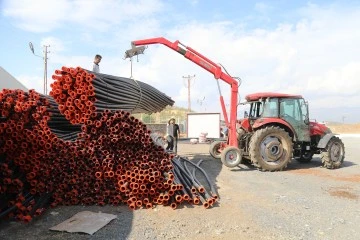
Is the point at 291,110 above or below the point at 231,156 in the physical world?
above

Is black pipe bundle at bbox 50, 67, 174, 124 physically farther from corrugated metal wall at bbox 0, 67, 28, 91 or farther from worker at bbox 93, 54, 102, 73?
corrugated metal wall at bbox 0, 67, 28, 91

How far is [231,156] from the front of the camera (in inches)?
411

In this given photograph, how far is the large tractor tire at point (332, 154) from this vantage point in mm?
11031

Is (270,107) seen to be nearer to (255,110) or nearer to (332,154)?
(255,110)

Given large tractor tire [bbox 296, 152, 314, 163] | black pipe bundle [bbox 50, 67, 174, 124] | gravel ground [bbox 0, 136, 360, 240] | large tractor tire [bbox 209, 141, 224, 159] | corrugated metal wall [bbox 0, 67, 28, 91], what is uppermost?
corrugated metal wall [bbox 0, 67, 28, 91]

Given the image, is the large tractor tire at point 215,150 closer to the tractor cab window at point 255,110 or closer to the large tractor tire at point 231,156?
the tractor cab window at point 255,110

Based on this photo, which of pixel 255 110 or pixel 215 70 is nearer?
pixel 215 70

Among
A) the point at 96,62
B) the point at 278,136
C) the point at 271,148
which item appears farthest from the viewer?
the point at 278,136

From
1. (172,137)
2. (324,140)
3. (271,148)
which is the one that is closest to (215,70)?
(271,148)

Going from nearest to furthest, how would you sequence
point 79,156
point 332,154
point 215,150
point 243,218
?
point 243,218, point 79,156, point 332,154, point 215,150

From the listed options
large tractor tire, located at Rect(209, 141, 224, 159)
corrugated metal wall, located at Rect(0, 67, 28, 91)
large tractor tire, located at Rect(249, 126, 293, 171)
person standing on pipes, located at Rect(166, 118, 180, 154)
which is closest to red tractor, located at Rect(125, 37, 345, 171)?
large tractor tire, located at Rect(249, 126, 293, 171)

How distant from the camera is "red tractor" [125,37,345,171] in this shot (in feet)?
34.0

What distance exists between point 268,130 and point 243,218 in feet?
17.2

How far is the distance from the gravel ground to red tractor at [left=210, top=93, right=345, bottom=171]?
2267mm
